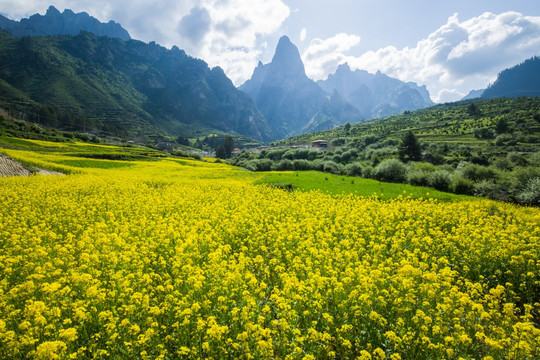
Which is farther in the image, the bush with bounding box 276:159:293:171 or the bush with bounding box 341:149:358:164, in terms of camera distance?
the bush with bounding box 341:149:358:164

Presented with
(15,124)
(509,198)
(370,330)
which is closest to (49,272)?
(370,330)

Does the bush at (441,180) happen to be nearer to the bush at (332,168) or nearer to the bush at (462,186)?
the bush at (462,186)

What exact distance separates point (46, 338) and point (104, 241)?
3.49 meters

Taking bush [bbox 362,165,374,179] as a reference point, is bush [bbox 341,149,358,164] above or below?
above

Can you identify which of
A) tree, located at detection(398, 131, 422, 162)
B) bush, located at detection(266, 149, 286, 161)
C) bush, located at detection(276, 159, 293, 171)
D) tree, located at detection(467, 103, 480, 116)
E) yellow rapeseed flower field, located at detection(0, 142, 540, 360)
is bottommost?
yellow rapeseed flower field, located at detection(0, 142, 540, 360)

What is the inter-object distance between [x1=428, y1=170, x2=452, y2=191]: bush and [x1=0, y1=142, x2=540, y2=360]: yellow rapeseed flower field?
65.9 ft

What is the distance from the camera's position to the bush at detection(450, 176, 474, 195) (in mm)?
27109


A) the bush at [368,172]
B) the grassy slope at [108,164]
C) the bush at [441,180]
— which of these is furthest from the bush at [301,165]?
the bush at [441,180]

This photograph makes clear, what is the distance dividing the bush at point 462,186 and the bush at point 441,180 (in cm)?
118

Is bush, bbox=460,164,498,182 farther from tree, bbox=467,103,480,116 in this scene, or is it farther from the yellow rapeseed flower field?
tree, bbox=467,103,480,116

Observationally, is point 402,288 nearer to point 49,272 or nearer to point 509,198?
point 49,272

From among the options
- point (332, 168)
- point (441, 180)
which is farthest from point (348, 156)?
point (441, 180)

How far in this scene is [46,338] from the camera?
448 cm

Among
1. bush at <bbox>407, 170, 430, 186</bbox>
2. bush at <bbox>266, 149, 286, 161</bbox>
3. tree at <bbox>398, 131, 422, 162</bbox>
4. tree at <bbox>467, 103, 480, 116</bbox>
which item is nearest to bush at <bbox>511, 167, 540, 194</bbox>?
bush at <bbox>407, 170, 430, 186</bbox>
